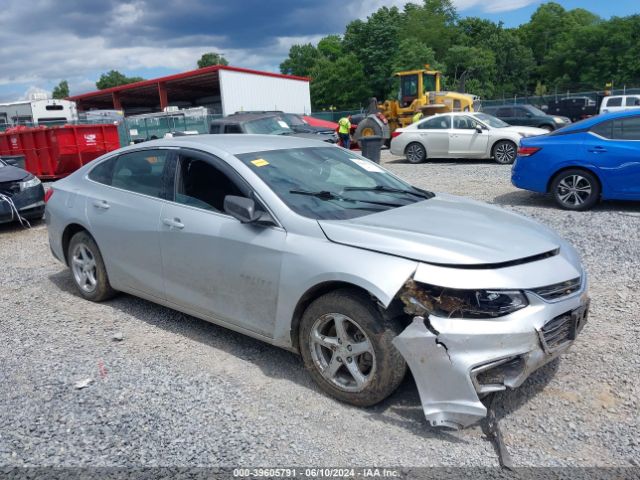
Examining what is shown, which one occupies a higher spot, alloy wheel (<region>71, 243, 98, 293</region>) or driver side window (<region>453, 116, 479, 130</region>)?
driver side window (<region>453, 116, 479, 130</region>)

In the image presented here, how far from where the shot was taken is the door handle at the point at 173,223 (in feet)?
13.5

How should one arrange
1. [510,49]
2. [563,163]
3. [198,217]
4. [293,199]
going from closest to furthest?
[293,199] < [198,217] < [563,163] < [510,49]

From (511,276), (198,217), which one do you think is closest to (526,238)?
(511,276)

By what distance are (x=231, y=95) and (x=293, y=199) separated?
3315 centimetres

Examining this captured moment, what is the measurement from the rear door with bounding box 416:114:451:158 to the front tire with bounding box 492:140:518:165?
1.43 metres

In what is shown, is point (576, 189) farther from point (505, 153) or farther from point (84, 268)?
point (84, 268)

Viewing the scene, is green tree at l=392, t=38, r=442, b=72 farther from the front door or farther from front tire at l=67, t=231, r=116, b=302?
the front door

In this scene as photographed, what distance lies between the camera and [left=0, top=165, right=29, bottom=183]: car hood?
29.9 feet

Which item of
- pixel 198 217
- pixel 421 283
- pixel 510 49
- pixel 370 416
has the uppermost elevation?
pixel 510 49

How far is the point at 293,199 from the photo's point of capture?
3.74 meters

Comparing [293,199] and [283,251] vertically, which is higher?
[293,199]

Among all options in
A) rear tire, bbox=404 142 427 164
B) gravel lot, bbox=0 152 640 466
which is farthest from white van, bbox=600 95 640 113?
gravel lot, bbox=0 152 640 466

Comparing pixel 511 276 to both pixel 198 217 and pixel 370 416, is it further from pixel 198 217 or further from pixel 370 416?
pixel 198 217

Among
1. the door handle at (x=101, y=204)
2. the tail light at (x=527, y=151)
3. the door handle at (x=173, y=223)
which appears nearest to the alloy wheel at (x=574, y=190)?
the tail light at (x=527, y=151)
